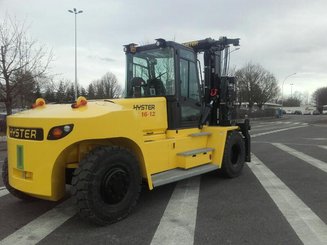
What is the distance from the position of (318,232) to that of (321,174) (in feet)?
15.3

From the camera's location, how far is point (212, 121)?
9.55m

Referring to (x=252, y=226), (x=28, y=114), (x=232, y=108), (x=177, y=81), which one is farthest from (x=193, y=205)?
(x=232, y=108)

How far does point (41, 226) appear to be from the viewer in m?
5.64

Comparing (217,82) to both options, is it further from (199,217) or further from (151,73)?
(199,217)

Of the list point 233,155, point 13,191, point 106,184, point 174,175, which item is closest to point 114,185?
point 106,184

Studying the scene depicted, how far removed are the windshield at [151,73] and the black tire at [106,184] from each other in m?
2.20

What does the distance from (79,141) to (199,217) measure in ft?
6.77

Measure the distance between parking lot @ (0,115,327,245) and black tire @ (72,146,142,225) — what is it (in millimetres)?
194

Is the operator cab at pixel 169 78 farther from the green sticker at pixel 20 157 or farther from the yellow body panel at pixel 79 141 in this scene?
the green sticker at pixel 20 157

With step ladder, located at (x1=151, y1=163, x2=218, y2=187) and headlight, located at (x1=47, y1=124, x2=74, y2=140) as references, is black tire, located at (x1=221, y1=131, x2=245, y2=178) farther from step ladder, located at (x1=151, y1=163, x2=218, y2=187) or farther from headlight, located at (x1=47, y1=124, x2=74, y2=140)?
headlight, located at (x1=47, y1=124, x2=74, y2=140)

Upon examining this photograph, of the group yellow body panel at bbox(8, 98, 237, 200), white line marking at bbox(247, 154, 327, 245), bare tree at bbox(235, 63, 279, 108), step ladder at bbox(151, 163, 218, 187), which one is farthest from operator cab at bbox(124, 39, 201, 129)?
bare tree at bbox(235, 63, 279, 108)

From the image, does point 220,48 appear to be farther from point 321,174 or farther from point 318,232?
point 318,232

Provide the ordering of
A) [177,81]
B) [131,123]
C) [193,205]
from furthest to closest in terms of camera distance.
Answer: [177,81] → [193,205] → [131,123]

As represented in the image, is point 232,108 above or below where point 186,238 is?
above
